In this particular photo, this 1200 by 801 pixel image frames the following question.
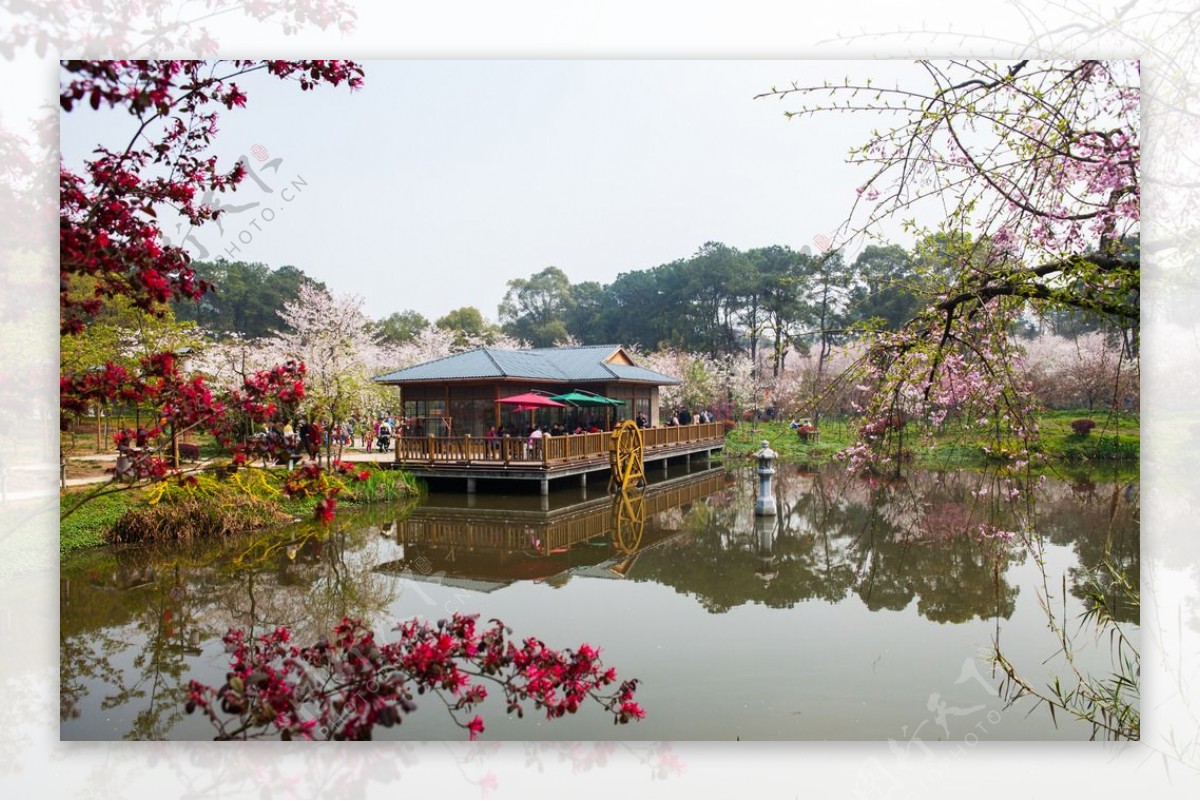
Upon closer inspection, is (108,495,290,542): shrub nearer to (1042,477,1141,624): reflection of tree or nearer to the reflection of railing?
the reflection of railing

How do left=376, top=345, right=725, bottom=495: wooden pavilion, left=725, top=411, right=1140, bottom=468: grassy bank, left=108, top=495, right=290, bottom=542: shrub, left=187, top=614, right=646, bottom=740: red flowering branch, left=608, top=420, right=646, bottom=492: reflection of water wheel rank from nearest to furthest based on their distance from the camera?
left=187, top=614, right=646, bottom=740: red flowering branch → left=108, top=495, right=290, bottom=542: shrub → left=725, top=411, right=1140, bottom=468: grassy bank → left=376, top=345, right=725, bottom=495: wooden pavilion → left=608, top=420, right=646, bottom=492: reflection of water wheel

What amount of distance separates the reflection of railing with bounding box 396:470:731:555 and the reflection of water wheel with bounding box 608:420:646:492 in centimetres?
152

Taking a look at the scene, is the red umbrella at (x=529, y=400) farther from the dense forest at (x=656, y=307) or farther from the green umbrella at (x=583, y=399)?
the dense forest at (x=656, y=307)

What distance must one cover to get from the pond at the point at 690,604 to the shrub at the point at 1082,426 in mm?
802

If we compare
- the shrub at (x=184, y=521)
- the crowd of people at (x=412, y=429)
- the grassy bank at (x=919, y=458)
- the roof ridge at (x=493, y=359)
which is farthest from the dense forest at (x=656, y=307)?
the shrub at (x=184, y=521)

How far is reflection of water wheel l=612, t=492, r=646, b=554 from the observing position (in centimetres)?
998

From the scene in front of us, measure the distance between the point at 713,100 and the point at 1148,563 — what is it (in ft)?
12.7

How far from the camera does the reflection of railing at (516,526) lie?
32.5ft

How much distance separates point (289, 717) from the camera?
2623mm

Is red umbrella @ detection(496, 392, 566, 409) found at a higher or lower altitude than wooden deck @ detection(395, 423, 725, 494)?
Result: higher

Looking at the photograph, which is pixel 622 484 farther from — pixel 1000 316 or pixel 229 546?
pixel 1000 316

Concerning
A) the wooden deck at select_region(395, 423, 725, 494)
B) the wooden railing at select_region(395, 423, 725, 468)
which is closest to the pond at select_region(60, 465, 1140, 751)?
the wooden deck at select_region(395, 423, 725, 494)

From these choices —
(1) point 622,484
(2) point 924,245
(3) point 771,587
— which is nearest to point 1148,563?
(2) point 924,245

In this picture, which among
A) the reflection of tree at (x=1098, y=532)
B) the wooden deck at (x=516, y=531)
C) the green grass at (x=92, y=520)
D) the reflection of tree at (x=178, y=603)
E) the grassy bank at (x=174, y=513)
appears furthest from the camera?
the wooden deck at (x=516, y=531)
